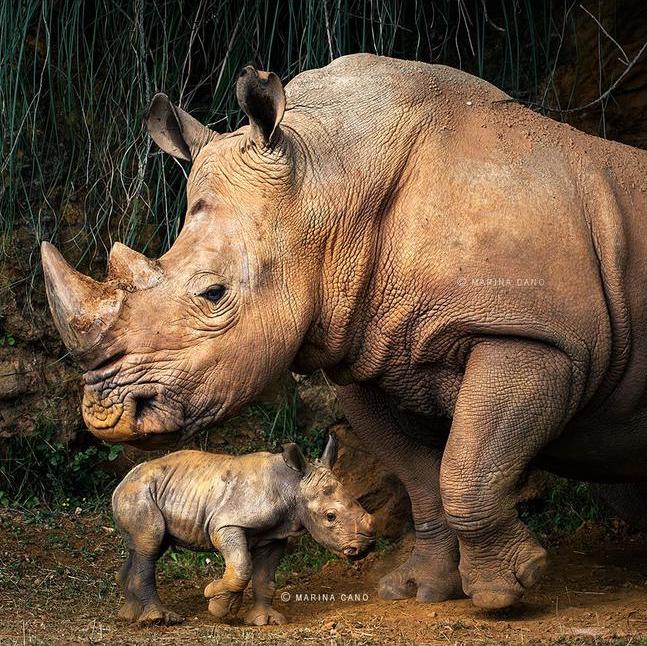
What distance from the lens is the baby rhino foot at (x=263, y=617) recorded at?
654 centimetres

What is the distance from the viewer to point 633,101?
876 centimetres

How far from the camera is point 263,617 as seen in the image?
6.55 metres

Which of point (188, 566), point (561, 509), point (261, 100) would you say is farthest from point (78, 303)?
point (561, 509)

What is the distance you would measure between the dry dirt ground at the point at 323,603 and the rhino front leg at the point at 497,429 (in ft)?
1.18

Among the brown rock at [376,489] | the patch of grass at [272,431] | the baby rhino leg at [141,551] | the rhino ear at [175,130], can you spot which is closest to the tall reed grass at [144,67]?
the patch of grass at [272,431]

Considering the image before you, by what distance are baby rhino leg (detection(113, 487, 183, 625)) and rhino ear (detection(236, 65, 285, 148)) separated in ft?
5.60

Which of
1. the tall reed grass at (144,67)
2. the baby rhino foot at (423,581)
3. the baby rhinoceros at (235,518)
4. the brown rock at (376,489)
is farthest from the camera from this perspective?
the brown rock at (376,489)

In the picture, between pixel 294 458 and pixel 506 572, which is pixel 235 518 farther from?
pixel 506 572

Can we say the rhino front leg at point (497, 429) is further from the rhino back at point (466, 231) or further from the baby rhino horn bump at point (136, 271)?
the baby rhino horn bump at point (136, 271)

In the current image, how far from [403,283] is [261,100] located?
984 mm

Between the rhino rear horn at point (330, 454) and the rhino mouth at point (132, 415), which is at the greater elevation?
the rhino mouth at point (132, 415)

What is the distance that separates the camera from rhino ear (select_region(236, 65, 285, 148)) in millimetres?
6039

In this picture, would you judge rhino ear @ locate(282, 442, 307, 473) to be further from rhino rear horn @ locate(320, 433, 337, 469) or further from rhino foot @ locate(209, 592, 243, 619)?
rhino foot @ locate(209, 592, 243, 619)

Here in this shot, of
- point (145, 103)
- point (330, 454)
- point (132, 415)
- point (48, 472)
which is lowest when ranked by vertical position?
point (48, 472)
